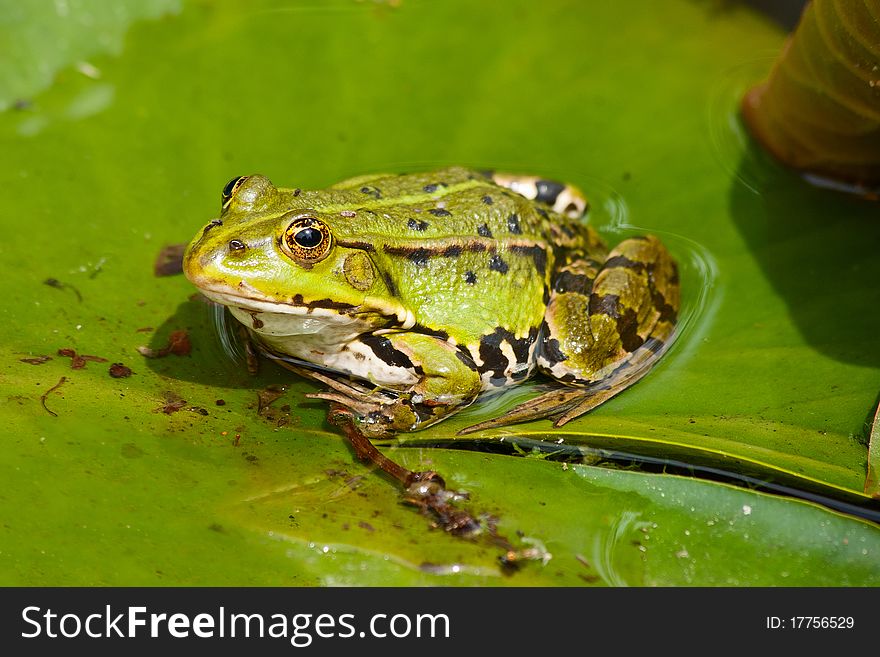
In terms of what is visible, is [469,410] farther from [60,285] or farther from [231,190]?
[60,285]

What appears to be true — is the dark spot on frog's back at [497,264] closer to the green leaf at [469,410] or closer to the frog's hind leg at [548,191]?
the green leaf at [469,410]

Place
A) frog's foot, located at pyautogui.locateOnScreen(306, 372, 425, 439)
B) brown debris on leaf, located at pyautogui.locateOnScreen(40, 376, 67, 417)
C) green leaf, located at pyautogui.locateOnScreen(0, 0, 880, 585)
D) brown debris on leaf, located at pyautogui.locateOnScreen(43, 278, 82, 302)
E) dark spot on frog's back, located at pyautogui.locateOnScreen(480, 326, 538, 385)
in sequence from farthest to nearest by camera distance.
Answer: dark spot on frog's back, located at pyautogui.locateOnScreen(480, 326, 538, 385)
brown debris on leaf, located at pyautogui.locateOnScreen(43, 278, 82, 302)
frog's foot, located at pyautogui.locateOnScreen(306, 372, 425, 439)
brown debris on leaf, located at pyautogui.locateOnScreen(40, 376, 67, 417)
green leaf, located at pyautogui.locateOnScreen(0, 0, 880, 585)

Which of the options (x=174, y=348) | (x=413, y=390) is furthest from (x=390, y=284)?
(x=174, y=348)

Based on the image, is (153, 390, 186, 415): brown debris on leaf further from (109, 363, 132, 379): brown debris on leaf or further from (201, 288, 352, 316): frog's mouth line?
(201, 288, 352, 316): frog's mouth line

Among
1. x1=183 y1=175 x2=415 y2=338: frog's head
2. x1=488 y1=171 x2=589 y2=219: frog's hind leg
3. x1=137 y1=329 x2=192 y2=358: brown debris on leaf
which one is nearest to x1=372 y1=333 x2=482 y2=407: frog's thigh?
x1=183 y1=175 x2=415 y2=338: frog's head

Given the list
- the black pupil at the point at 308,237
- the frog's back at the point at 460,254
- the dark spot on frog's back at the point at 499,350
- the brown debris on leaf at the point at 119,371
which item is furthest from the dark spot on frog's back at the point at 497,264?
the brown debris on leaf at the point at 119,371
